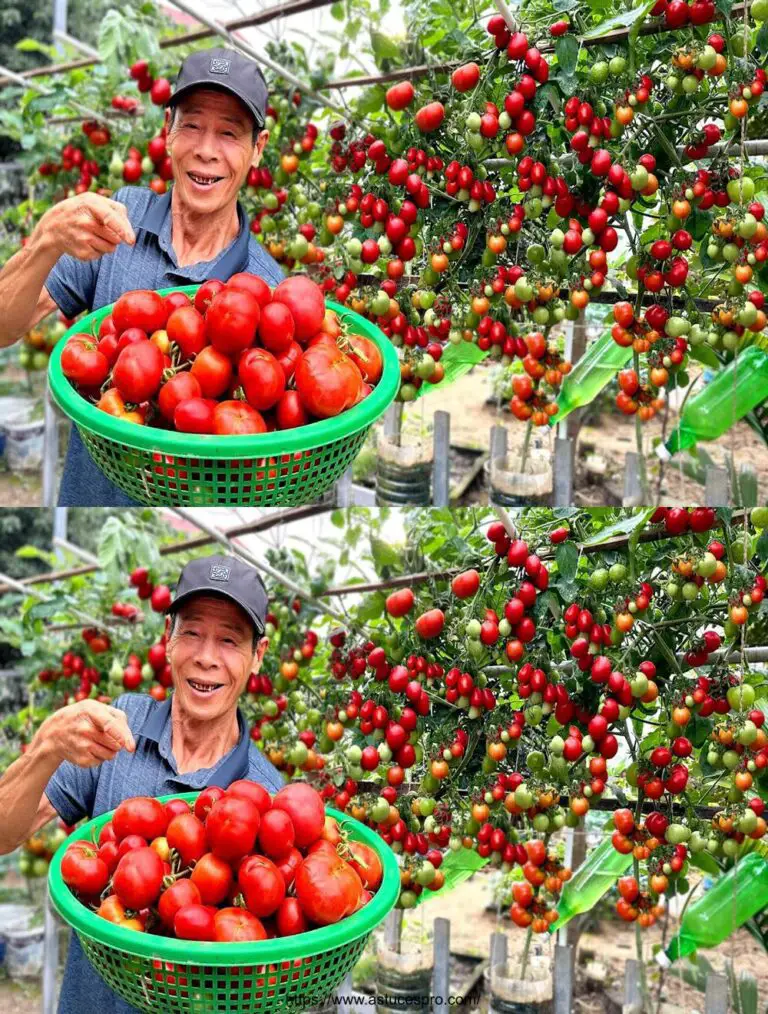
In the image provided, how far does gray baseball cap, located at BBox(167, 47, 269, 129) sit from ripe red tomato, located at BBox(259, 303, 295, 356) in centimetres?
31

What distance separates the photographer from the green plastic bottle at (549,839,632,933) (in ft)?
10.7

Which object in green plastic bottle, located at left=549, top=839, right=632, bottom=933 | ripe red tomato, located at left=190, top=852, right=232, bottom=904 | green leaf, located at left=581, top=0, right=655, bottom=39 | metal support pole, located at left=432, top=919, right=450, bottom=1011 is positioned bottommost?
metal support pole, located at left=432, top=919, right=450, bottom=1011

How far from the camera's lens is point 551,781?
310 cm

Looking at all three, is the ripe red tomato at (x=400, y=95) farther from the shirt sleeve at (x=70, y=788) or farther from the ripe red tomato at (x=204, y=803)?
the ripe red tomato at (x=204, y=803)

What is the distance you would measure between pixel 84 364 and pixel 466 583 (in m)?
1.25

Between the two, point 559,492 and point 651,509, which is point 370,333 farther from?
point 559,492

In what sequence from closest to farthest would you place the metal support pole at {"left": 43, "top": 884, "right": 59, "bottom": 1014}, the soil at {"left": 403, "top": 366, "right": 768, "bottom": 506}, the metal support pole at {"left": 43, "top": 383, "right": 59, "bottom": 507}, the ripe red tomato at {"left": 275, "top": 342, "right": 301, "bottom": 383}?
1. the ripe red tomato at {"left": 275, "top": 342, "right": 301, "bottom": 383}
2. the soil at {"left": 403, "top": 366, "right": 768, "bottom": 506}
3. the metal support pole at {"left": 43, "top": 884, "right": 59, "bottom": 1014}
4. the metal support pole at {"left": 43, "top": 383, "right": 59, "bottom": 507}

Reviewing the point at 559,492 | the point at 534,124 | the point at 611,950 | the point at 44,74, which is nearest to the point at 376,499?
the point at 559,492

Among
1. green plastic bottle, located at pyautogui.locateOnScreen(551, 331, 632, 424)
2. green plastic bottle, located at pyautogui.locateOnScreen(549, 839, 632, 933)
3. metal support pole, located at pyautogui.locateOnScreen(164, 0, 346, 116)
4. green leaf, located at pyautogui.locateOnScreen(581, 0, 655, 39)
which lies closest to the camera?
green leaf, located at pyautogui.locateOnScreen(581, 0, 655, 39)

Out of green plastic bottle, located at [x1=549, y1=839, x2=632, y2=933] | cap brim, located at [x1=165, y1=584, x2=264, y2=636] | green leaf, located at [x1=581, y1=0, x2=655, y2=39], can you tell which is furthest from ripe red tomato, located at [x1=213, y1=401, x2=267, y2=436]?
green plastic bottle, located at [x1=549, y1=839, x2=632, y2=933]

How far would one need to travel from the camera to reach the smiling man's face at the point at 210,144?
212 cm

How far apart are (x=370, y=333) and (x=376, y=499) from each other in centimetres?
151

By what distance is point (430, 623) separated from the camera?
3.09 m

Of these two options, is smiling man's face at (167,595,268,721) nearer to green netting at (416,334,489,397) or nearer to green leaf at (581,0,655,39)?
green netting at (416,334,489,397)
